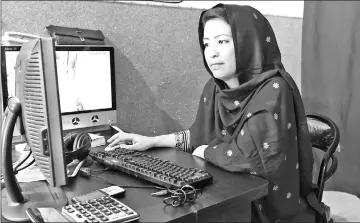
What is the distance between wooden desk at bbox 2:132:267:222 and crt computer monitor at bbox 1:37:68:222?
0.11 metres

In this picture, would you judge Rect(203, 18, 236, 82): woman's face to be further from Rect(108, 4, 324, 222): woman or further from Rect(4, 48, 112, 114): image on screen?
Rect(4, 48, 112, 114): image on screen

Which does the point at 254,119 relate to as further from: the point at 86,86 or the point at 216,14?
the point at 86,86

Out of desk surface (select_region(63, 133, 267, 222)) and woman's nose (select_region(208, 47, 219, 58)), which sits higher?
woman's nose (select_region(208, 47, 219, 58))

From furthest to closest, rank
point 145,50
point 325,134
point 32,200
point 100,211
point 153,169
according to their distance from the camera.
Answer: point 145,50 → point 325,134 → point 153,169 → point 32,200 → point 100,211

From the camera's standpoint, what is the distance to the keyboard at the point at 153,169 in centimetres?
82

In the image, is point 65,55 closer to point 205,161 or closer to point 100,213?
point 205,161

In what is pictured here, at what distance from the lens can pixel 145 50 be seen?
66.3 inches

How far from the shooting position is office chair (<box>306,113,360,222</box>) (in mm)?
1197

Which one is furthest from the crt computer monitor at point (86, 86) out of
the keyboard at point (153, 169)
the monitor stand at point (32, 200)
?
the monitor stand at point (32, 200)

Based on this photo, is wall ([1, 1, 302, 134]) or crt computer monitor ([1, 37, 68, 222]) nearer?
crt computer monitor ([1, 37, 68, 222])

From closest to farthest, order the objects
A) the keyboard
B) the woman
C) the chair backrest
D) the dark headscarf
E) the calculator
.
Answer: the calculator, the keyboard, the woman, the dark headscarf, the chair backrest

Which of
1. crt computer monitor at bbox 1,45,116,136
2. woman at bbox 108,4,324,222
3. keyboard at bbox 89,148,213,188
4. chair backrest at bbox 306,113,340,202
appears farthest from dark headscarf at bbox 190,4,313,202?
crt computer monitor at bbox 1,45,116,136

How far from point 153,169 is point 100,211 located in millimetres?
252

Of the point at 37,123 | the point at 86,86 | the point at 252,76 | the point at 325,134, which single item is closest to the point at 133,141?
the point at 86,86
